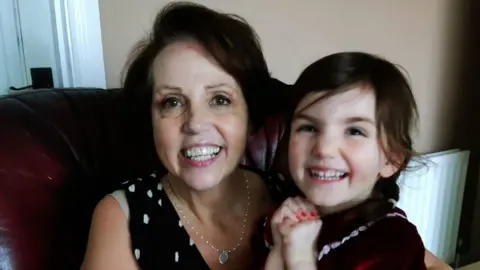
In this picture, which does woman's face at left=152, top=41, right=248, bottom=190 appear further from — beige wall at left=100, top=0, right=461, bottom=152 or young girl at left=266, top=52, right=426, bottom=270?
beige wall at left=100, top=0, right=461, bottom=152

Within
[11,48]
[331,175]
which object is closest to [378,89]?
[331,175]

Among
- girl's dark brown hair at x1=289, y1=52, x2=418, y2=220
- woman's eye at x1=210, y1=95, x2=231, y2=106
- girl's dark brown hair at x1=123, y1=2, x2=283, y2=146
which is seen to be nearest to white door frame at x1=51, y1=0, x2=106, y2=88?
girl's dark brown hair at x1=123, y1=2, x2=283, y2=146

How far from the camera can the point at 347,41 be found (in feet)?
6.97

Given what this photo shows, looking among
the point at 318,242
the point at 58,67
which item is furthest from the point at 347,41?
the point at 318,242

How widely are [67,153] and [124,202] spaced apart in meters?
0.17

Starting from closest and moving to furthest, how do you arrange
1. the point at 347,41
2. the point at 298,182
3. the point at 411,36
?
the point at 298,182, the point at 347,41, the point at 411,36

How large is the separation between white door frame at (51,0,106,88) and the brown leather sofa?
0.32 meters

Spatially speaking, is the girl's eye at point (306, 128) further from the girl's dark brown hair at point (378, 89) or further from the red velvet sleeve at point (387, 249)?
the red velvet sleeve at point (387, 249)

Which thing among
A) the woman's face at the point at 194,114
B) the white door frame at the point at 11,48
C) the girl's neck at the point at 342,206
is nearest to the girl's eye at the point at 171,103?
the woman's face at the point at 194,114

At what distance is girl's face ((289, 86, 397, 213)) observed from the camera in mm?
986

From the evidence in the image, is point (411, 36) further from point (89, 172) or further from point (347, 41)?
point (89, 172)

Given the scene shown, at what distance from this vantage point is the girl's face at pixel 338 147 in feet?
3.23

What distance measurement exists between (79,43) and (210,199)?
2.30 feet

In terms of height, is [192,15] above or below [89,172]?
above
